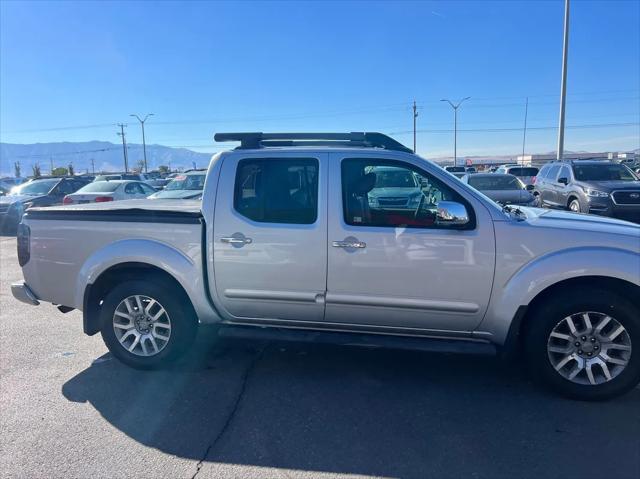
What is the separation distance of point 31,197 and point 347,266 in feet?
48.6

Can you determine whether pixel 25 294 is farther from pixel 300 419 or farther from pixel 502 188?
pixel 502 188

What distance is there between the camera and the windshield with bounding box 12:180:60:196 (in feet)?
51.6

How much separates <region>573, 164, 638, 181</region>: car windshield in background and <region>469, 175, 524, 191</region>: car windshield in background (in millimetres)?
1665

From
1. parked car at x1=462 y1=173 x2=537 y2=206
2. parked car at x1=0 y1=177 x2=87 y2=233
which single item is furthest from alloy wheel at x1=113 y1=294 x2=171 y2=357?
parked car at x1=0 y1=177 x2=87 y2=233

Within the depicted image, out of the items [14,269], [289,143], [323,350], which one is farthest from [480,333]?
[14,269]

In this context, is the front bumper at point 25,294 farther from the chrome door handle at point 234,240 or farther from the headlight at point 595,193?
the headlight at point 595,193

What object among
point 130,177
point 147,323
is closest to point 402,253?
point 147,323

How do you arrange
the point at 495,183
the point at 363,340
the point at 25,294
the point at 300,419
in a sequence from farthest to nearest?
1. the point at 495,183
2. the point at 25,294
3. the point at 363,340
4. the point at 300,419

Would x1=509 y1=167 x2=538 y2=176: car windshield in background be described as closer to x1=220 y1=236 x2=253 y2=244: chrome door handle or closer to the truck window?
the truck window

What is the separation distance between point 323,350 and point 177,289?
152cm

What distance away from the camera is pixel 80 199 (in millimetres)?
12961

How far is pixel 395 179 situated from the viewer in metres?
4.01

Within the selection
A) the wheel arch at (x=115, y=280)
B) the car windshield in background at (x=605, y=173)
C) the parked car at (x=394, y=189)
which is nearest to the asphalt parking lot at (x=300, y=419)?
the wheel arch at (x=115, y=280)

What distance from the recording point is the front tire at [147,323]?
13.3 feet
